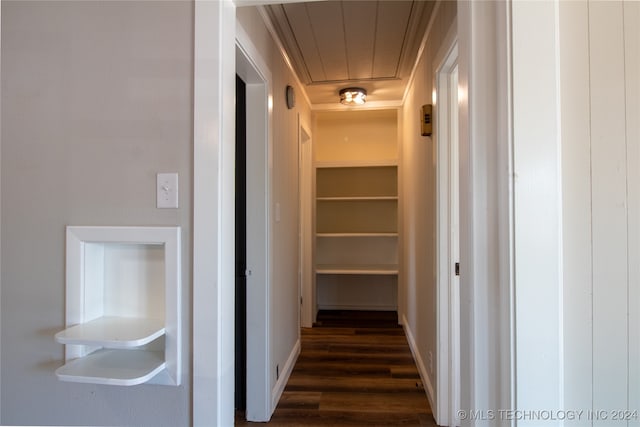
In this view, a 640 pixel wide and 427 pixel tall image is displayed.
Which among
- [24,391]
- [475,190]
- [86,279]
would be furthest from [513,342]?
[24,391]

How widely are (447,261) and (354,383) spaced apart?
1.24 meters

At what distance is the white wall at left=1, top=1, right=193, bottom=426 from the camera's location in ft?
3.41

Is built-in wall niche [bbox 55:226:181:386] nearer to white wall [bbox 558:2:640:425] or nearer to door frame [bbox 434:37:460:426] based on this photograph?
white wall [bbox 558:2:640:425]

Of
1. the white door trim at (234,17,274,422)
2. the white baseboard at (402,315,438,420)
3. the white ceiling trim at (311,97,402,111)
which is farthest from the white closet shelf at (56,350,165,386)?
the white ceiling trim at (311,97,402,111)

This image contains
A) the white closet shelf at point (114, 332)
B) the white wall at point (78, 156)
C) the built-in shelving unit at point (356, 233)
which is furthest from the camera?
the built-in shelving unit at point (356, 233)

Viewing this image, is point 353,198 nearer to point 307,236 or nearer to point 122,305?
point 307,236

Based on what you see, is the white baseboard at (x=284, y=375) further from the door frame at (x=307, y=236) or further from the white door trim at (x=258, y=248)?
the door frame at (x=307, y=236)

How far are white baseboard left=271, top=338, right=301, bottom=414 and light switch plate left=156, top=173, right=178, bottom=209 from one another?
5.08ft

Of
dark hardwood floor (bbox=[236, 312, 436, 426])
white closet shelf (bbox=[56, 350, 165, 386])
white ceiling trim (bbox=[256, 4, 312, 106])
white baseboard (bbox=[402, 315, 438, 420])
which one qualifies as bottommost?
dark hardwood floor (bbox=[236, 312, 436, 426])

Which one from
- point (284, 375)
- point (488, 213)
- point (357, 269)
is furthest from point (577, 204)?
point (357, 269)

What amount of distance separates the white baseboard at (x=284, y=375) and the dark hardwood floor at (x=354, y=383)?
0.12 ft

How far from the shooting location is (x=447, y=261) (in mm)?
1797

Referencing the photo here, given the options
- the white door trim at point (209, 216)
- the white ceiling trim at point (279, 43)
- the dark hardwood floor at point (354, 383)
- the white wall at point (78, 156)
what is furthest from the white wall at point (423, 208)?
the white wall at point (78, 156)

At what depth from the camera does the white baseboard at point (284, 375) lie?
2021 millimetres
